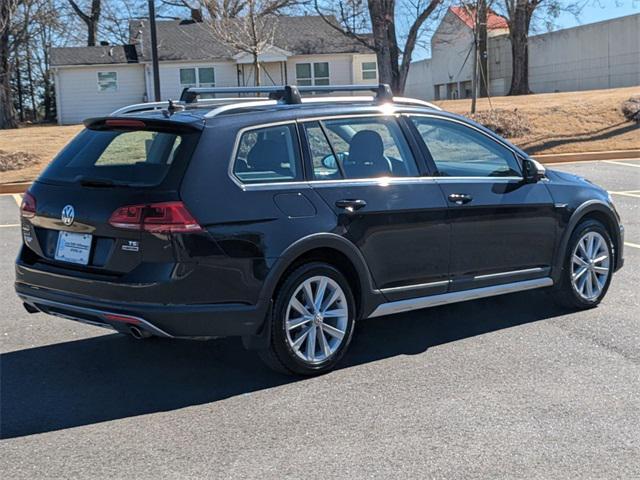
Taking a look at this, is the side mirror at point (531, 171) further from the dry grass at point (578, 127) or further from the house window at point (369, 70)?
the house window at point (369, 70)

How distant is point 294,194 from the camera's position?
5.11 meters

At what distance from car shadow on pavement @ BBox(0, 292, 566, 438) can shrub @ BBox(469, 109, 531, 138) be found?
15.5 m

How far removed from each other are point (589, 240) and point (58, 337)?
170 inches

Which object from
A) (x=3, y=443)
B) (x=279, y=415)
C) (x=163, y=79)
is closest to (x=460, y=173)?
(x=279, y=415)

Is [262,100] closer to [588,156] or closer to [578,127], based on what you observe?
[588,156]

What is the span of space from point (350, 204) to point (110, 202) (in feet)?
4.98

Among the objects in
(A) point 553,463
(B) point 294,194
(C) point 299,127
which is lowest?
(A) point 553,463

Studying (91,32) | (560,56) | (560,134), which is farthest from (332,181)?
(91,32)

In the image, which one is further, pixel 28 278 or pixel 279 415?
pixel 28 278

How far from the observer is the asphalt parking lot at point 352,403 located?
400 cm

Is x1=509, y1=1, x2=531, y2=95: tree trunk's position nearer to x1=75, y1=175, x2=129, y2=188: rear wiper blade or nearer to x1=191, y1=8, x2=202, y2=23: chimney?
x1=191, y1=8, x2=202, y2=23: chimney

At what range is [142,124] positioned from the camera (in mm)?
5141

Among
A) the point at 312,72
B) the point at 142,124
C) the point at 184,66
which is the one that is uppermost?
the point at 184,66

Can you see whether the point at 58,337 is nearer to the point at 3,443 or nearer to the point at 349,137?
the point at 3,443
